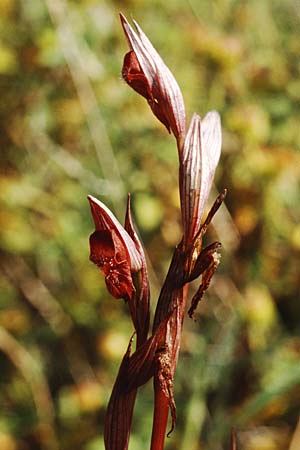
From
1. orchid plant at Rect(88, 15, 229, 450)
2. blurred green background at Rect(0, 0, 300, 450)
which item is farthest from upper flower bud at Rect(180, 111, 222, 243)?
blurred green background at Rect(0, 0, 300, 450)

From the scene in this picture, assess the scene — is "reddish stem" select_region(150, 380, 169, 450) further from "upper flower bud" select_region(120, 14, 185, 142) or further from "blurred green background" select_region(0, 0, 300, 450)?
"blurred green background" select_region(0, 0, 300, 450)

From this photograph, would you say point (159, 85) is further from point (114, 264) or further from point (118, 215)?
point (118, 215)

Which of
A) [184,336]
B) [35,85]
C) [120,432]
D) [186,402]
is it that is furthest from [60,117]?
[120,432]

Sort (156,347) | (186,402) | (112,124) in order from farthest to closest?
(112,124), (186,402), (156,347)

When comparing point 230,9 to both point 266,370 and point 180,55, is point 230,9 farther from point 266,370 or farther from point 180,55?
point 266,370

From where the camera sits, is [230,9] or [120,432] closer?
[120,432]

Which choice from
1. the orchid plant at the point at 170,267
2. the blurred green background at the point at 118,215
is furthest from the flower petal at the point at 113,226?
the blurred green background at the point at 118,215

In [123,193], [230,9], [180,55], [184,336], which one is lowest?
[184,336]

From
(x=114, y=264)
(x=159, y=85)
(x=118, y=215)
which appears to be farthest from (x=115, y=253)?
(x=118, y=215)
